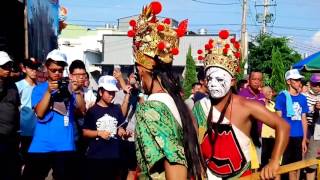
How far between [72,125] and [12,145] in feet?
2.21

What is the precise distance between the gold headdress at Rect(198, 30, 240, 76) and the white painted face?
7 cm

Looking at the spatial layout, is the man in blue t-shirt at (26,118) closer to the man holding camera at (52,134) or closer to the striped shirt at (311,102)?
the man holding camera at (52,134)

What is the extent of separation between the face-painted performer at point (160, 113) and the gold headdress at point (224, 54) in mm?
1391

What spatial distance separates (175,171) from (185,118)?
34cm

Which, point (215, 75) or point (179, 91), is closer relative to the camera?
point (179, 91)

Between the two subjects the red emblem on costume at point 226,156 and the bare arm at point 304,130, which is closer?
the red emblem on costume at point 226,156

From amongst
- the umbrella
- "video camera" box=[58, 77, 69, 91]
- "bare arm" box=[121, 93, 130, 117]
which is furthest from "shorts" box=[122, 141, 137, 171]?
the umbrella

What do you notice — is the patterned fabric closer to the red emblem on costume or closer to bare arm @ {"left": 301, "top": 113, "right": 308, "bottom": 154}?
the red emblem on costume

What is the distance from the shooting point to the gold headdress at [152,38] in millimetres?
3254

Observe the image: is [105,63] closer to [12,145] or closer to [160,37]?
[12,145]

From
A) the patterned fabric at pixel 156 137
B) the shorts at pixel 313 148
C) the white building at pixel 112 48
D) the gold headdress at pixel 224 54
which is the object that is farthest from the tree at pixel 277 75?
the white building at pixel 112 48

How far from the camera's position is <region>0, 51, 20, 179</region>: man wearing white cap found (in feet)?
19.3

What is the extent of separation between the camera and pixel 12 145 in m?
6.07

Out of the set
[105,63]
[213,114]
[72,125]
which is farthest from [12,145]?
[105,63]
